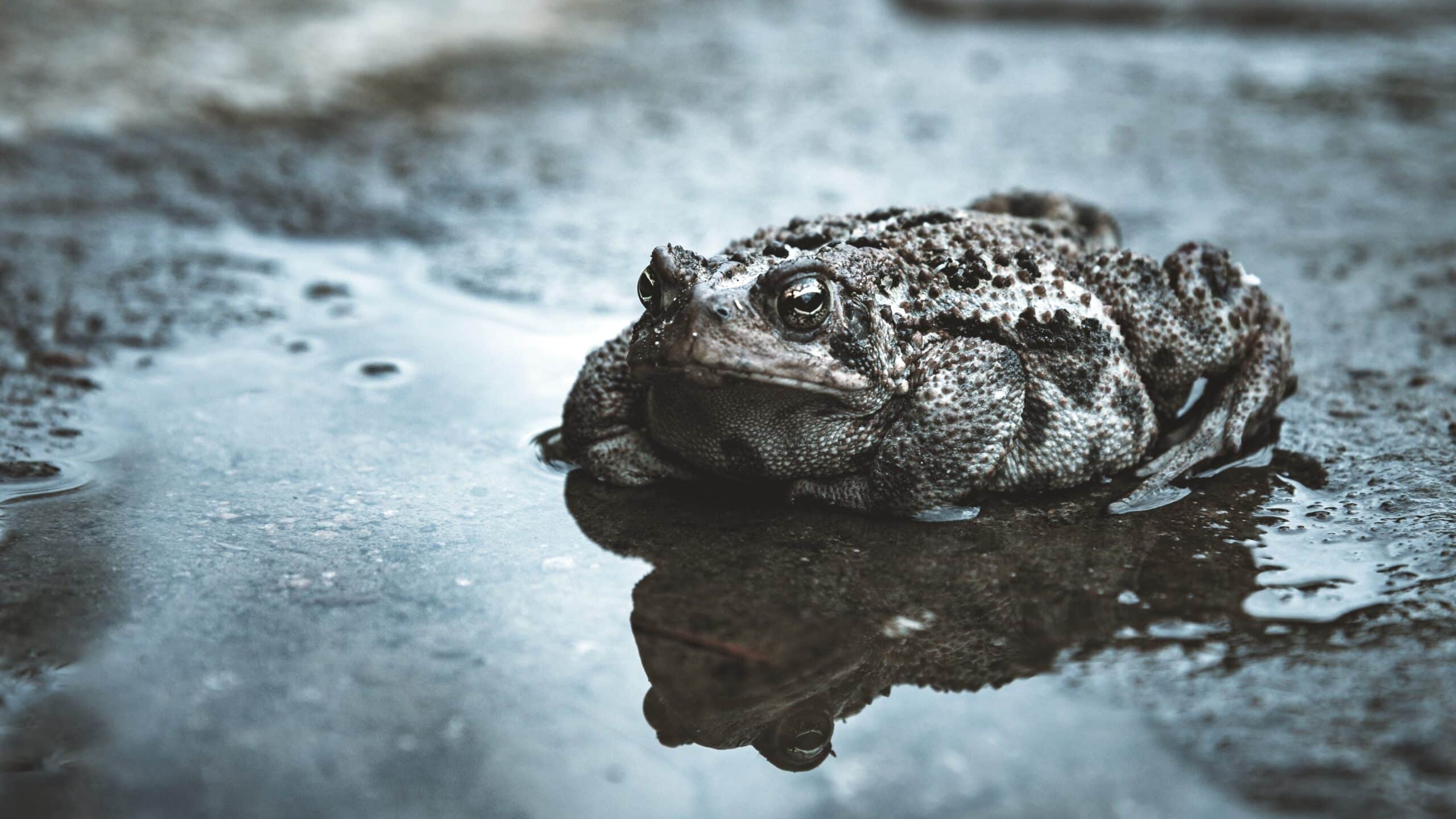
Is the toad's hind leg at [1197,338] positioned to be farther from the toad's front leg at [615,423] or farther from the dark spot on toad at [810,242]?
the toad's front leg at [615,423]

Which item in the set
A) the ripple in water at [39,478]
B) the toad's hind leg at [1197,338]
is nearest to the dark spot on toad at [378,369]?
the ripple in water at [39,478]

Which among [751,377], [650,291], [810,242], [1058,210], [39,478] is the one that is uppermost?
[1058,210]

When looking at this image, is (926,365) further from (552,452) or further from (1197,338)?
(552,452)

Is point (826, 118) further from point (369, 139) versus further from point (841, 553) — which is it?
point (841, 553)

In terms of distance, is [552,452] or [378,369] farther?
[378,369]

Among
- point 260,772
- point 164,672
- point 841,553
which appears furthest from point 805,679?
point 164,672

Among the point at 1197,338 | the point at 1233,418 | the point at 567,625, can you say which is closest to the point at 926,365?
the point at 1197,338
